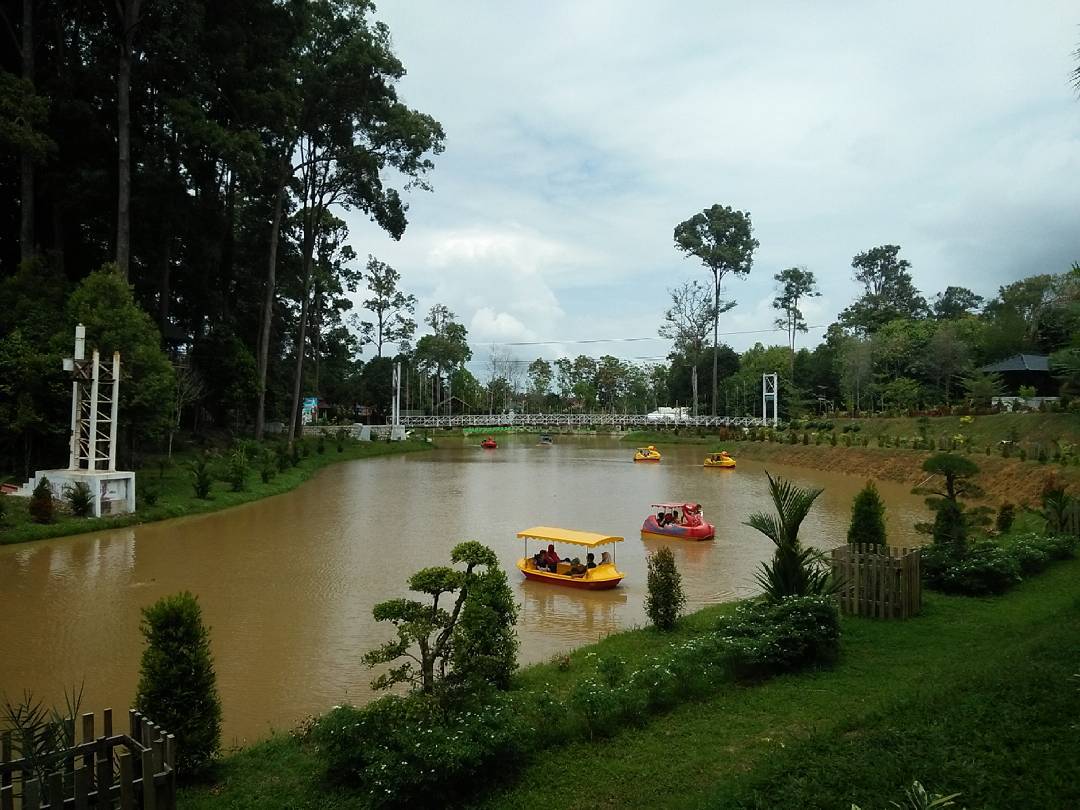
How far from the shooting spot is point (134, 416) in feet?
65.7

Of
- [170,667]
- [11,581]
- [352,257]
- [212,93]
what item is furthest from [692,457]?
[170,667]

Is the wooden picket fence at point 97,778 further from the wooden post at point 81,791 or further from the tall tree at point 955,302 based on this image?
the tall tree at point 955,302

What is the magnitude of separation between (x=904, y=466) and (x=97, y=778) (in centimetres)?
3048

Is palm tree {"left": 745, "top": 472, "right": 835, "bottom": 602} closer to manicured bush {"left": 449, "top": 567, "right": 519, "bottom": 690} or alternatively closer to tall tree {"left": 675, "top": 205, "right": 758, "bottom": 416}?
manicured bush {"left": 449, "top": 567, "right": 519, "bottom": 690}

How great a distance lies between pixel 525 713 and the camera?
531cm

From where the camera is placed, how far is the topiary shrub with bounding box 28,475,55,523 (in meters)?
15.8

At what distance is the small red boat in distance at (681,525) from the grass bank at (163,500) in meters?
12.1

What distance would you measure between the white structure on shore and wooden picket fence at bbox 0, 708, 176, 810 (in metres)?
15.3

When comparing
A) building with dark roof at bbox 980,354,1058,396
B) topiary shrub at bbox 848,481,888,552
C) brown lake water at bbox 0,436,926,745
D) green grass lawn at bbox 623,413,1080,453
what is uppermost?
building with dark roof at bbox 980,354,1058,396

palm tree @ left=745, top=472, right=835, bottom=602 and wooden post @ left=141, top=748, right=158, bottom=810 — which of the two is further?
palm tree @ left=745, top=472, right=835, bottom=602

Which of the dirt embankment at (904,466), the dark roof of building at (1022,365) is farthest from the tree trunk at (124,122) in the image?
the dark roof of building at (1022,365)

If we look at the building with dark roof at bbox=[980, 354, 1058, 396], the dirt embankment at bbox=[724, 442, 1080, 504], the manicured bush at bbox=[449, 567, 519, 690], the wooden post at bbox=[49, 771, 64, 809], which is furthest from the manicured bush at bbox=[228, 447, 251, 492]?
the building with dark roof at bbox=[980, 354, 1058, 396]

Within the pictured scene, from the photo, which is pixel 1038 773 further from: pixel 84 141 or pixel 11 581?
pixel 84 141

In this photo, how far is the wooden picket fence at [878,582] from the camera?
7.98 metres
